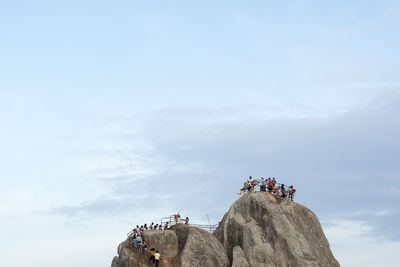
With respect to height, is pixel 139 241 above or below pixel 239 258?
above

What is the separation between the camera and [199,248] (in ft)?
196

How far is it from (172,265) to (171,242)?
2960 millimetres

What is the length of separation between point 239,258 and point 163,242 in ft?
26.6

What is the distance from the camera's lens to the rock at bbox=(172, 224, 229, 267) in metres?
58.7

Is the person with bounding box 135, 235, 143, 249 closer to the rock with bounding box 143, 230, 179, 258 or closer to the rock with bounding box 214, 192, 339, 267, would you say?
the rock with bounding box 143, 230, 179, 258

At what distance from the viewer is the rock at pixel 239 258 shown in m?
57.6

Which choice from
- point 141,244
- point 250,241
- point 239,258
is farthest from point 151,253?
point 250,241

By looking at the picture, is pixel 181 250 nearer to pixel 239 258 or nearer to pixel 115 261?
pixel 239 258

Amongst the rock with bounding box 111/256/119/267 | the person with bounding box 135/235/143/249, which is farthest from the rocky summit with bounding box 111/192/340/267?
the person with bounding box 135/235/143/249

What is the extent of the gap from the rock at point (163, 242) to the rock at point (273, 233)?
19.3 feet

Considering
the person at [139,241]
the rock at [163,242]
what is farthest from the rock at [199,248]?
the person at [139,241]

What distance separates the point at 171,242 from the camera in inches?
2381

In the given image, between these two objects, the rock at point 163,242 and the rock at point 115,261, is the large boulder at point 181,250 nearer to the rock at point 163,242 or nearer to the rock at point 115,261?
the rock at point 163,242

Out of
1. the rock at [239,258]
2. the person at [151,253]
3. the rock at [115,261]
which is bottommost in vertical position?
the rock at [239,258]
